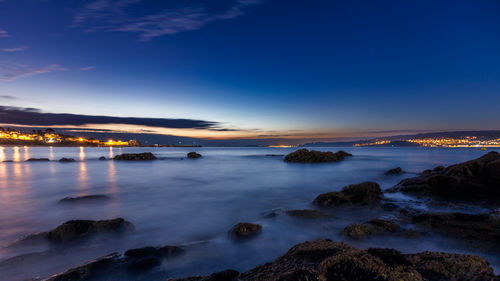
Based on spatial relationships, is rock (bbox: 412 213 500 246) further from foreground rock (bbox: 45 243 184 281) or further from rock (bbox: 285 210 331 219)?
foreground rock (bbox: 45 243 184 281)

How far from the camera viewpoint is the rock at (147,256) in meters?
4.31

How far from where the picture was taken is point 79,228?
19.1 feet

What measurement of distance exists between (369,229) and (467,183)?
290 inches

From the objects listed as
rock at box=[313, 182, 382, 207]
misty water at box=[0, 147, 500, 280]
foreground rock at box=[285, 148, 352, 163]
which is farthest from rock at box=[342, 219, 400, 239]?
foreground rock at box=[285, 148, 352, 163]

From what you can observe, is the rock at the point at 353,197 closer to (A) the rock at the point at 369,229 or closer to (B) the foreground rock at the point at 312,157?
(A) the rock at the point at 369,229

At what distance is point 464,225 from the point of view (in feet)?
19.0

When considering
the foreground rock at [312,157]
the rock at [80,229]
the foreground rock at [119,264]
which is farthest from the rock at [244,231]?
the foreground rock at [312,157]

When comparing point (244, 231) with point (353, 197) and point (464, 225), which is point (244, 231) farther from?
point (464, 225)

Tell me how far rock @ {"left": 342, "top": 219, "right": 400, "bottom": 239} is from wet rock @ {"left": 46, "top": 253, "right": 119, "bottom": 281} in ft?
17.0

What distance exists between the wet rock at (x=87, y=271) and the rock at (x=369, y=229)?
5188mm

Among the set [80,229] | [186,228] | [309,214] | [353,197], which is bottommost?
[186,228]

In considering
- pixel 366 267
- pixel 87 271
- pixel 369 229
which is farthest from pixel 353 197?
pixel 87 271

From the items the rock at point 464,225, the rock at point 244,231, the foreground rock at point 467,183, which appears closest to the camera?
the rock at point 464,225

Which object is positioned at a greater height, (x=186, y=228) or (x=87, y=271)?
(x=87, y=271)
